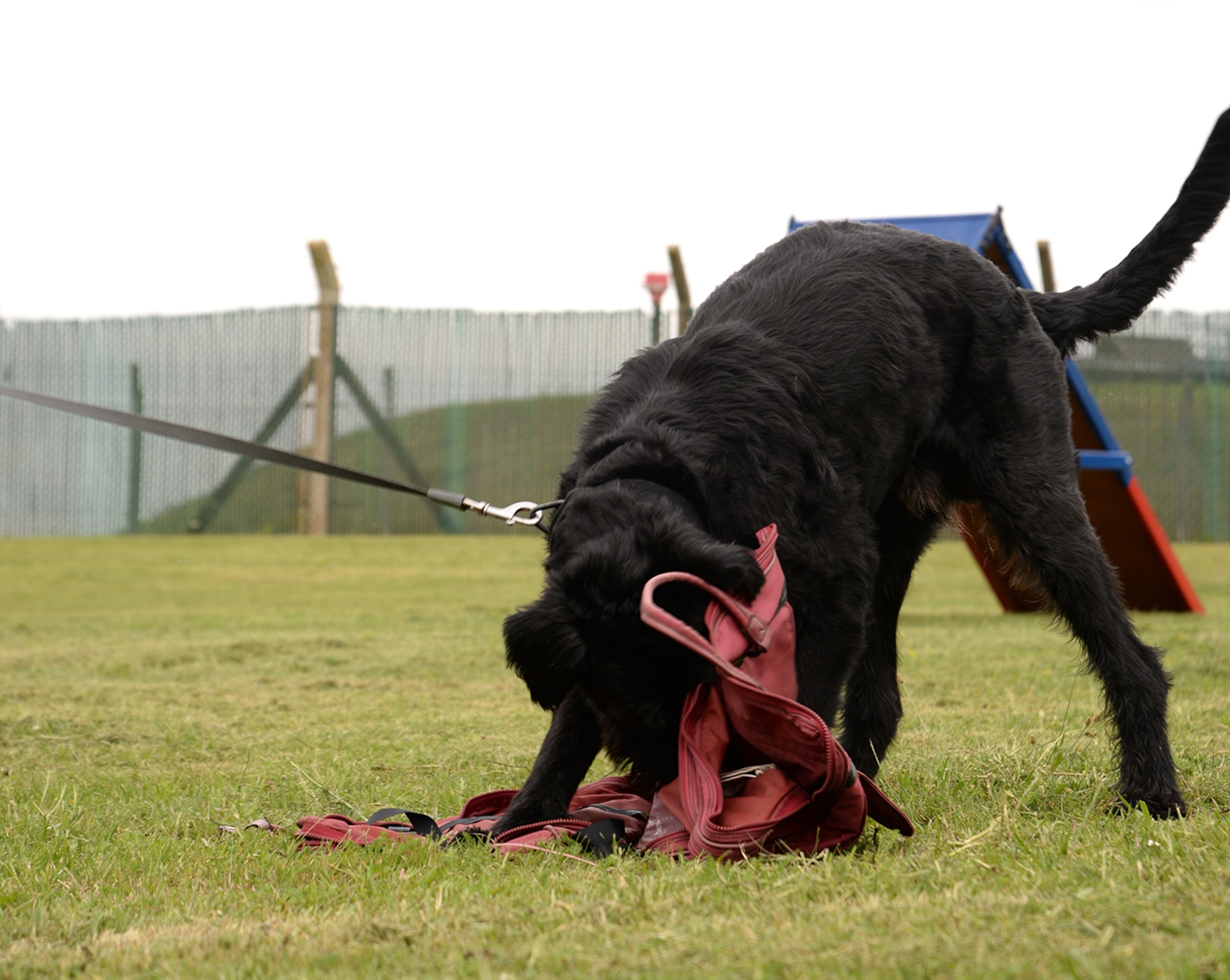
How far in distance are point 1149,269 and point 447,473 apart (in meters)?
9.10

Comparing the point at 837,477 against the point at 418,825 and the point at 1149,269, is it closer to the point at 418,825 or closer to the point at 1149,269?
the point at 418,825

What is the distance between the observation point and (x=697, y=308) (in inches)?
114

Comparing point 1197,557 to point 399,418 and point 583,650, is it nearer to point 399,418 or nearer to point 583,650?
point 399,418

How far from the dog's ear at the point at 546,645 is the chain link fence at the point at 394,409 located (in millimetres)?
9225

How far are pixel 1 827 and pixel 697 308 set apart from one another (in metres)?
1.96

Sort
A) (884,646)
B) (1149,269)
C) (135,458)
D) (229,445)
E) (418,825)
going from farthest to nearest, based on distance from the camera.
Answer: (135,458), (884,646), (1149,269), (229,445), (418,825)

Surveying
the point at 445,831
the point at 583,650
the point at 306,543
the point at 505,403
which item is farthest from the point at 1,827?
the point at 505,403

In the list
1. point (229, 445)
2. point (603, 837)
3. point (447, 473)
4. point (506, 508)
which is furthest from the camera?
point (447, 473)

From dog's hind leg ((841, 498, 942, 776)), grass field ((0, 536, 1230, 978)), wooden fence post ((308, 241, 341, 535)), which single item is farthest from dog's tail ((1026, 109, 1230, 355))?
wooden fence post ((308, 241, 341, 535))

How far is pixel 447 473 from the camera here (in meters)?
11.7

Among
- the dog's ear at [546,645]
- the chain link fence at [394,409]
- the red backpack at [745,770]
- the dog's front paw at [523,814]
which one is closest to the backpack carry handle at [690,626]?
the red backpack at [745,770]

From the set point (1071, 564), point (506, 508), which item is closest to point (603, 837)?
point (506, 508)

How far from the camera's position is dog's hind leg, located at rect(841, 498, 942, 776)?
3189mm

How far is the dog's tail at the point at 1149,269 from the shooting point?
305cm
